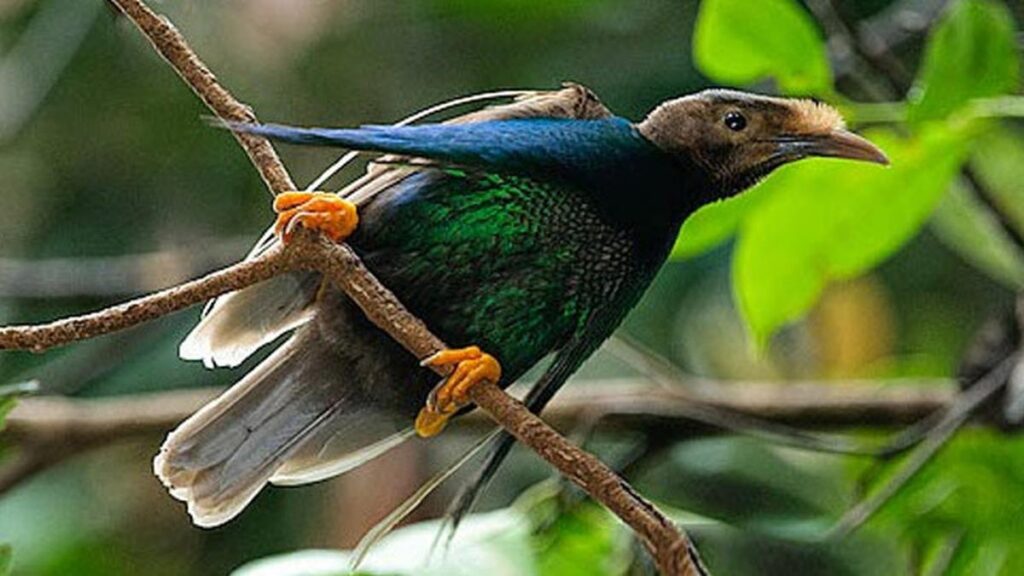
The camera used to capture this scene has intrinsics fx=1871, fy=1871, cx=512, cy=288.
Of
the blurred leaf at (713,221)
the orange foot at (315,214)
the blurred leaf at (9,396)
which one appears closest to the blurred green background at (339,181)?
the blurred leaf at (713,221)

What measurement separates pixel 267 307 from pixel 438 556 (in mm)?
292

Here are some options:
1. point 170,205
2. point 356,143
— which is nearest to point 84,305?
point 170,205

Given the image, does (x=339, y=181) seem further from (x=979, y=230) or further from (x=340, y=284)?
(x=340, y=284)

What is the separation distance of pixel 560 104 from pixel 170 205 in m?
1.56

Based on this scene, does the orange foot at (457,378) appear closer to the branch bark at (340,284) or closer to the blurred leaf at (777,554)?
the branch bark at (340,284)

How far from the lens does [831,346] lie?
9.25 ft

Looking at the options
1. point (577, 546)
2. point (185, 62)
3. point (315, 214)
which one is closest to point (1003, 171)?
point (577, 546)

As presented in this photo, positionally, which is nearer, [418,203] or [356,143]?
[356,143]

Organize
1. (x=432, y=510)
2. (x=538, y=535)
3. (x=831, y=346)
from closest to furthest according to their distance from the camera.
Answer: (x=538, y=535), (x=432, y=510), (x=831, y=346)

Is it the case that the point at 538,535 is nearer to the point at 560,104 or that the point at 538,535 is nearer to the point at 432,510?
the point at 560,104

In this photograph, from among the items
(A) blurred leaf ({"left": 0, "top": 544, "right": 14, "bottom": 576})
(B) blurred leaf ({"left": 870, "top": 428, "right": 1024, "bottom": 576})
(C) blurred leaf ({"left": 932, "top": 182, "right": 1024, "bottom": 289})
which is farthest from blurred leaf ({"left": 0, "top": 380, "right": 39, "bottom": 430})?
(C) blurred leaf ({"left": 932, "top": 182, "right": 1024, "bottom": 289})

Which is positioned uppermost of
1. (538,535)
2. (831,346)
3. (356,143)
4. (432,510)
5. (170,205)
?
(356,143)

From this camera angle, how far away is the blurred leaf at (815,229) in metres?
1.79

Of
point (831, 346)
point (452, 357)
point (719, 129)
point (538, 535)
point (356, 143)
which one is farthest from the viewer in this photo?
point (831, 346)
